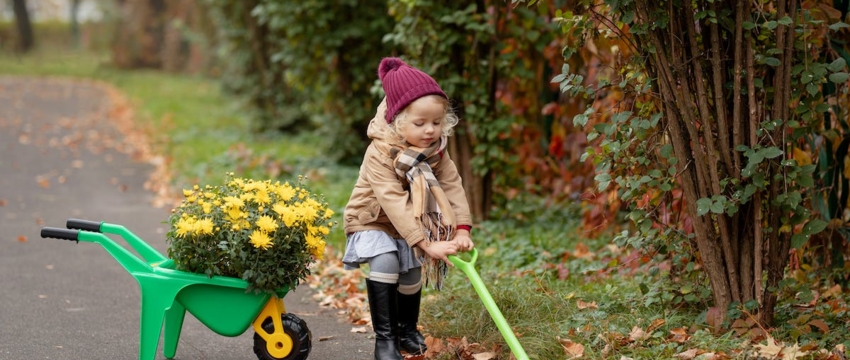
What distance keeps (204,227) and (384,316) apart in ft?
2.75

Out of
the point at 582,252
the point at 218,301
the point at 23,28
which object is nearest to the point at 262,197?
the point at 218,301

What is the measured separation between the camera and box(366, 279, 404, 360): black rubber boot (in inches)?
151

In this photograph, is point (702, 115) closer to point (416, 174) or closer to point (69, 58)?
point (416, 174)

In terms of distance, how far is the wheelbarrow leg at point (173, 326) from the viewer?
390 centimetres

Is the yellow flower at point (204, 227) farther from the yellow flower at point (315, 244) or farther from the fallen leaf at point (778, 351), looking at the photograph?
the fallen leaf at point (778, 351)

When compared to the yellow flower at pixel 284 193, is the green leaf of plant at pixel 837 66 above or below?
above

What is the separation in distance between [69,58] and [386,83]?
129ft

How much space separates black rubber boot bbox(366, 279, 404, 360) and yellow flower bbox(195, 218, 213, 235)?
70 centimetres

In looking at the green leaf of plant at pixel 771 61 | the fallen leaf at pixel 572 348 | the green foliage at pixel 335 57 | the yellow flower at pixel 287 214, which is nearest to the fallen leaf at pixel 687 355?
the fallen leaf at pixel 572 348

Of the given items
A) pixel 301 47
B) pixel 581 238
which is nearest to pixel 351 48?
pixel 301 47

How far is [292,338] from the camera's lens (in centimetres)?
375

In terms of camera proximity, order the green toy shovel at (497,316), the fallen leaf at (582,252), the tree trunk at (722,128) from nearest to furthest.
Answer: the green toy shovel at (497,316), the tree trunk at (722,128), the fallen leaf at (582,252)

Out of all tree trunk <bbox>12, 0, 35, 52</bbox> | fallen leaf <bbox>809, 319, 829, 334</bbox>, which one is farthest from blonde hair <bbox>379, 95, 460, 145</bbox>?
tree trunk <bbox>12, 0, 35, 52</bbox>

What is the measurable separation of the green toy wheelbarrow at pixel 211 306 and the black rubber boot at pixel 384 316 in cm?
30
